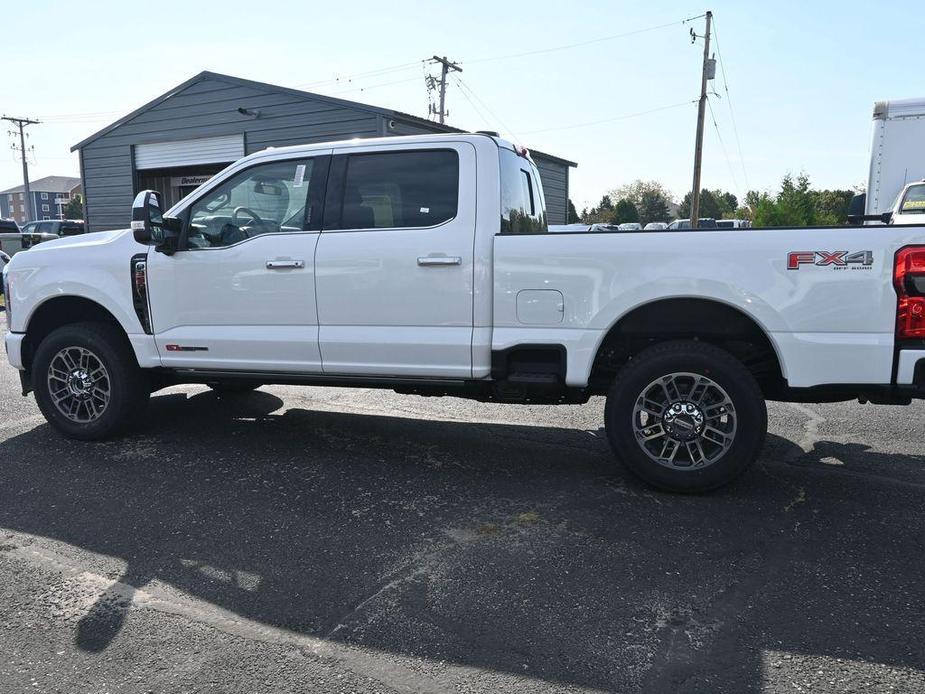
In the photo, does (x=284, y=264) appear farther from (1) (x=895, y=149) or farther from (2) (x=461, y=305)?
(1) (x=895, y=149)

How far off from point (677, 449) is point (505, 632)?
5.89 feet

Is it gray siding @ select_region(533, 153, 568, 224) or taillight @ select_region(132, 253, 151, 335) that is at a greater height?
gray siding @ select_region(533, 153, 568, 224)

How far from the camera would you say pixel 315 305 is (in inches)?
182

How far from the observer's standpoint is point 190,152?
1916 centimetres

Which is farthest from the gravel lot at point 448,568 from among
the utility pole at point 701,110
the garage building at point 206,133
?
the utility pole at point 701,110

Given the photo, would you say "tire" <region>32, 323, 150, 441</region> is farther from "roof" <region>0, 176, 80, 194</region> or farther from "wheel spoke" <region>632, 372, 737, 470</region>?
"roof" <region>0, 176, 80, 194</region>

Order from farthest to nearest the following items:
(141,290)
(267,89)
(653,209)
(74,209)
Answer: (74,209) < (653,209) < (267,89) < (141,290)

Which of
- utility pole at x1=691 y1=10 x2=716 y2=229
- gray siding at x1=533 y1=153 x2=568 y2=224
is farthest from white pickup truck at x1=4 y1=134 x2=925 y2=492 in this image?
utility pole at x1=691 y1=10 x2=716 y2=229

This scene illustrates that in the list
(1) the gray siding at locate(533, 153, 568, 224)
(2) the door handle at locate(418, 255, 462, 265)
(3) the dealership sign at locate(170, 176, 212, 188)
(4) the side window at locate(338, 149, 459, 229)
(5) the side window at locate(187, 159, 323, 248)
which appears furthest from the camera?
(1) the gray siding at locate(533, 153, 568, 224)

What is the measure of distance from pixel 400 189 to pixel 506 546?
2313 mm

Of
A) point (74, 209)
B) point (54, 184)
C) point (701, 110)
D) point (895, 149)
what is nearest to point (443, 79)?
point (701, 110)

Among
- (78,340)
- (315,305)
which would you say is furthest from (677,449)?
(78,340)

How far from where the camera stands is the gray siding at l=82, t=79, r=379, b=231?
54.3 ft

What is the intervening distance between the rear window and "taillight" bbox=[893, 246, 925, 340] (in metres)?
2.11
